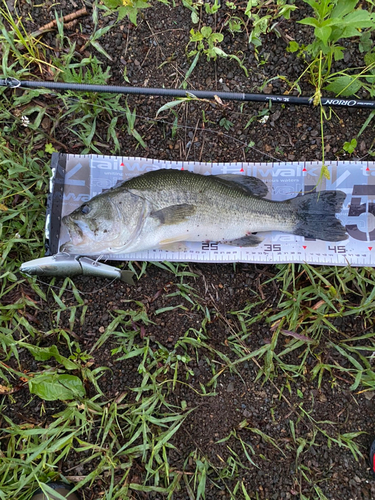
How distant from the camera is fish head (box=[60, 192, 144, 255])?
2.91 metres

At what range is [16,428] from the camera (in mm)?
2898

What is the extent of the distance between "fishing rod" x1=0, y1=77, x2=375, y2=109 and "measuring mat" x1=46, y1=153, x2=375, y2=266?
54 cm

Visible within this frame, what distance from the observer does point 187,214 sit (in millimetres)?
2957

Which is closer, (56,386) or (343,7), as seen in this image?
(343,7)

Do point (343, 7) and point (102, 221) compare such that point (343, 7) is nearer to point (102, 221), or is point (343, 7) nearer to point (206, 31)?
point (206, 31)

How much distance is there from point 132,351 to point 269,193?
1965mm

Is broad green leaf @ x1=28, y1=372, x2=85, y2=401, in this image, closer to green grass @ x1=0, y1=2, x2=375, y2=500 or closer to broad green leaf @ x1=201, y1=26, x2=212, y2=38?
green grass @ x1=0, y1=2, x2=375, y2=500

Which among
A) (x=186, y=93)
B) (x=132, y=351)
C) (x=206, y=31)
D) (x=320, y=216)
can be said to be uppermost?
(x=206, y=31)

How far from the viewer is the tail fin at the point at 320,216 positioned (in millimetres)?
3109

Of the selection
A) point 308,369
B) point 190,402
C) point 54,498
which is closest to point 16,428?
point 54,498

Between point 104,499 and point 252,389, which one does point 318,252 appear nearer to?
point 252,389

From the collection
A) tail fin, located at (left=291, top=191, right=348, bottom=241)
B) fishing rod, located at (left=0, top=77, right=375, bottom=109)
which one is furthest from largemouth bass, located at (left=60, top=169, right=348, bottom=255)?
fishing rod, located at (left=0, top=77, right=375, bottom=109)

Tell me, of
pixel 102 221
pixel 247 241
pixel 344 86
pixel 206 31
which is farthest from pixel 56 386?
pixel 344 86

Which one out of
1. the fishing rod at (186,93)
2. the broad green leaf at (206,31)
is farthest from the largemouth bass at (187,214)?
the broad green leaf at (206,31)
